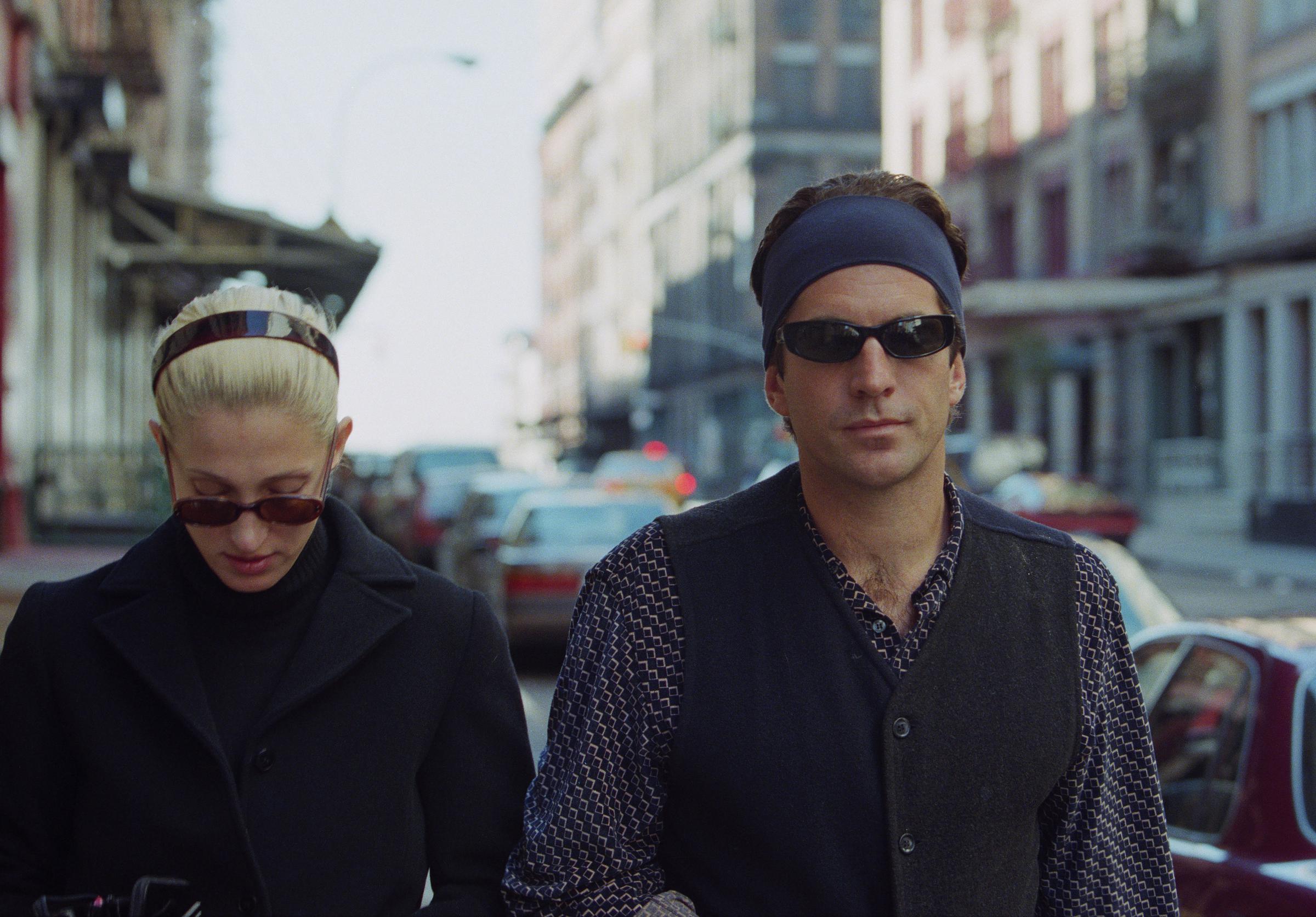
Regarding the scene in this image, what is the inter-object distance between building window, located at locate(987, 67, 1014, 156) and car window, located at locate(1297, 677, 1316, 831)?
41898 millimetres

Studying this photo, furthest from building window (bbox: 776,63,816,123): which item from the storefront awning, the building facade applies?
the storefront awning

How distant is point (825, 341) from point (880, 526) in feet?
1.00

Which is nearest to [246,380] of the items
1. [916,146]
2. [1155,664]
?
[1155,664]

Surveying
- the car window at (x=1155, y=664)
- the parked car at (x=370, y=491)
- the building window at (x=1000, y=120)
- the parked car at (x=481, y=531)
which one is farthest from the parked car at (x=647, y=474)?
the car window at (x=1155, y=664)

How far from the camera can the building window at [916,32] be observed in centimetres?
5150

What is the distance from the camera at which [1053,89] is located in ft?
137

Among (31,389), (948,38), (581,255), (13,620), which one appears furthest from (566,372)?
(13,620)

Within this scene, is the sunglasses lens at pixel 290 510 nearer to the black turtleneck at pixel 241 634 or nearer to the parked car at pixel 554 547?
the black turtleneck at pixel 241 634

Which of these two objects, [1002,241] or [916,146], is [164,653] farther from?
[916,146]

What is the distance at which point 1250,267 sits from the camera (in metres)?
32.1

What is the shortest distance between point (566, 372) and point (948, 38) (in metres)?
67.8

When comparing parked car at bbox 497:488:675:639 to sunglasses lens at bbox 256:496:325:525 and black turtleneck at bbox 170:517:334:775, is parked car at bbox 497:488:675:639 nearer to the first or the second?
black turtleneck at bbox 170:517:334:775

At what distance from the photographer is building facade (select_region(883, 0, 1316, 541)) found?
31.0m

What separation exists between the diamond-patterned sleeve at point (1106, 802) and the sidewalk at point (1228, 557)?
21.3m
